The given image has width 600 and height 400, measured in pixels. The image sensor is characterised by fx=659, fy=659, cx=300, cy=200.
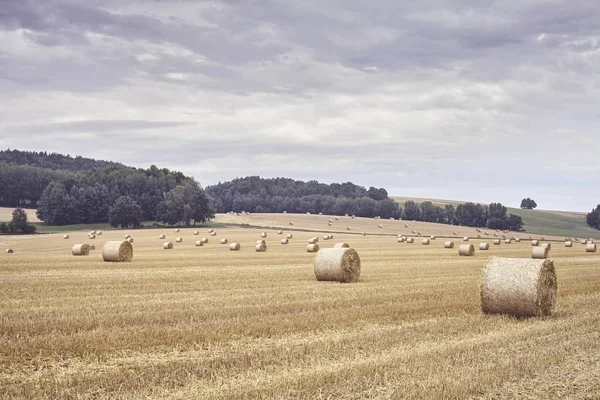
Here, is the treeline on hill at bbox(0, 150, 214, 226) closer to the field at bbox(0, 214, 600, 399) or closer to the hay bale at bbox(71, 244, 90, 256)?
the hay bale at bbox(71, 244, 90, 256)

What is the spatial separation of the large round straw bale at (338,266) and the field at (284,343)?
68.3 inches

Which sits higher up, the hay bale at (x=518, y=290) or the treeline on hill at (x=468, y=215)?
the treeline on hill at (x=468, y=215)

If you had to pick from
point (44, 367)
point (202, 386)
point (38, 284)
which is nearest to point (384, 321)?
point (202, 386)

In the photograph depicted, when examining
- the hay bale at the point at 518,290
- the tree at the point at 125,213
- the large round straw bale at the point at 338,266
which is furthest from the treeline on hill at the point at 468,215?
the hay bale at the point at 518,290

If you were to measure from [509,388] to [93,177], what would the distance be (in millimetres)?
112508

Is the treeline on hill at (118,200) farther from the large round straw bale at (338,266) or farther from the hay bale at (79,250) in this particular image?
the large round straw bale at (338,266)

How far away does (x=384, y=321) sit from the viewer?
12.9 m

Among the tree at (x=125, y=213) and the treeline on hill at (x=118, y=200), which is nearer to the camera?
the tree at (x=125, y=213)

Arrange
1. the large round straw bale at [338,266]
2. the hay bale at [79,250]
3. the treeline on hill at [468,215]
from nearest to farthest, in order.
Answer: the large round straw bale at [338,266] → the hay bale at [79,250] → the treeline on hill at [468,215]

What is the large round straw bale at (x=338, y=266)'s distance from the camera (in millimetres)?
21297

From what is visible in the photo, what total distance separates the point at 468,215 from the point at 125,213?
2521 inches

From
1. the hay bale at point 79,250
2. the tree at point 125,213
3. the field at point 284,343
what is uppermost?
the tree at point 125,213

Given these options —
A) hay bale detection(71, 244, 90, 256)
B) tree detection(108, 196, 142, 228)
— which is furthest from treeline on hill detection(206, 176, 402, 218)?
hay bale detection(71, 244, 90, 256)

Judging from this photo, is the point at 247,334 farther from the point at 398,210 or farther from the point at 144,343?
the point at 398,210
